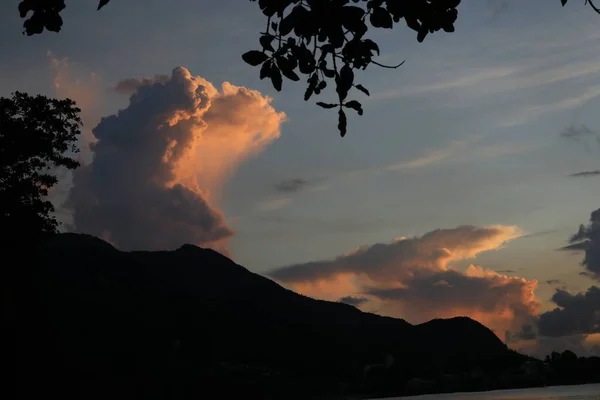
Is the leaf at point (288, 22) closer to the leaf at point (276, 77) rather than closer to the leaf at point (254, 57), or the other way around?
the leaf at point (254, 57)

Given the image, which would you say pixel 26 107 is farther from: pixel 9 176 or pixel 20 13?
pixel 20 13

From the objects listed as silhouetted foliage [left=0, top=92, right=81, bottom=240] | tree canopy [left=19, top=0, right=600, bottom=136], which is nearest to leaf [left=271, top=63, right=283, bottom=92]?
tree canopy [left=19, top=0, right=600, bottom=136]

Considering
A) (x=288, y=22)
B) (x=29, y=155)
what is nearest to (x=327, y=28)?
(x=288, y=22)

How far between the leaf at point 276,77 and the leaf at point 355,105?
66cm

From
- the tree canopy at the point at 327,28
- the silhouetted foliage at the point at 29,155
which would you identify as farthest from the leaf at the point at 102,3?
the silhouetted foliage at the point at 29,155

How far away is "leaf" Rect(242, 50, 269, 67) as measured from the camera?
700 cm

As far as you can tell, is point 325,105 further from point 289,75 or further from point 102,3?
point 102,3

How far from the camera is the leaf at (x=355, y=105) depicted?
7.36 metres

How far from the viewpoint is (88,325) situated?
133625 millimetres

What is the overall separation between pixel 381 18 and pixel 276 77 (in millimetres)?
1183

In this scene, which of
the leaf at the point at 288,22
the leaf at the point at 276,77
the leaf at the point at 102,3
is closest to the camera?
the leaf at the point at 102,3

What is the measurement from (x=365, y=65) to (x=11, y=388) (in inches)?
2119

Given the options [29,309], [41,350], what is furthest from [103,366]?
[29,309]

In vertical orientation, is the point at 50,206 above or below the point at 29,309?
above
